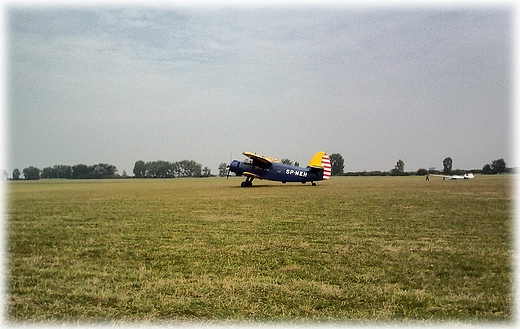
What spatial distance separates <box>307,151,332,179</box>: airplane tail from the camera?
1187 inches

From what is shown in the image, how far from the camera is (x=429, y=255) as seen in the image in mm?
6250

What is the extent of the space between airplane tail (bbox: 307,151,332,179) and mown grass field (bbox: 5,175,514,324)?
20.0 meters

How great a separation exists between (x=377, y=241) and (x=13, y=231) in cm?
869

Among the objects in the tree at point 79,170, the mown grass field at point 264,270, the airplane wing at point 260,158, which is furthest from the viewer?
the tree at point 79,170

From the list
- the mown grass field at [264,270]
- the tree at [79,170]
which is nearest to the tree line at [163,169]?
the tree at [79,170]

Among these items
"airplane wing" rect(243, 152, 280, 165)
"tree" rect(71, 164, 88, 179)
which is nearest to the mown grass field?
"airplane wing" rect(243, 152, 280, 165)

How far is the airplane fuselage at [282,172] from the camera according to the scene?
95.9 feet

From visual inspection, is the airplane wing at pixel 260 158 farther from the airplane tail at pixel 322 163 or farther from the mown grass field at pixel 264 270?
the mown grass field at pixel 264 270

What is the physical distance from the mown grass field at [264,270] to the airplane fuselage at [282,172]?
1903cm

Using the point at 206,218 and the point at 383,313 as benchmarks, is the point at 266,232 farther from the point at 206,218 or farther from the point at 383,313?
the point at 383,313

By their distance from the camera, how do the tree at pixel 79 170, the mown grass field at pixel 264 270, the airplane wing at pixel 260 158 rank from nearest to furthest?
the mown grass field at pixel 264 270 < the airplane wing at pixel 260 158 < the tree at pixel 79 170

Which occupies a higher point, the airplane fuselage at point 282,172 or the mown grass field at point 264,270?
the airplane fuselage at point 282,172

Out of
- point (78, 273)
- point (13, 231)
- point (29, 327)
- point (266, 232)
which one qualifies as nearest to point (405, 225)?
point (266, 232)

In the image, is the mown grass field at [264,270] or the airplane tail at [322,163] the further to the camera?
the airplane tail at [322,163]
